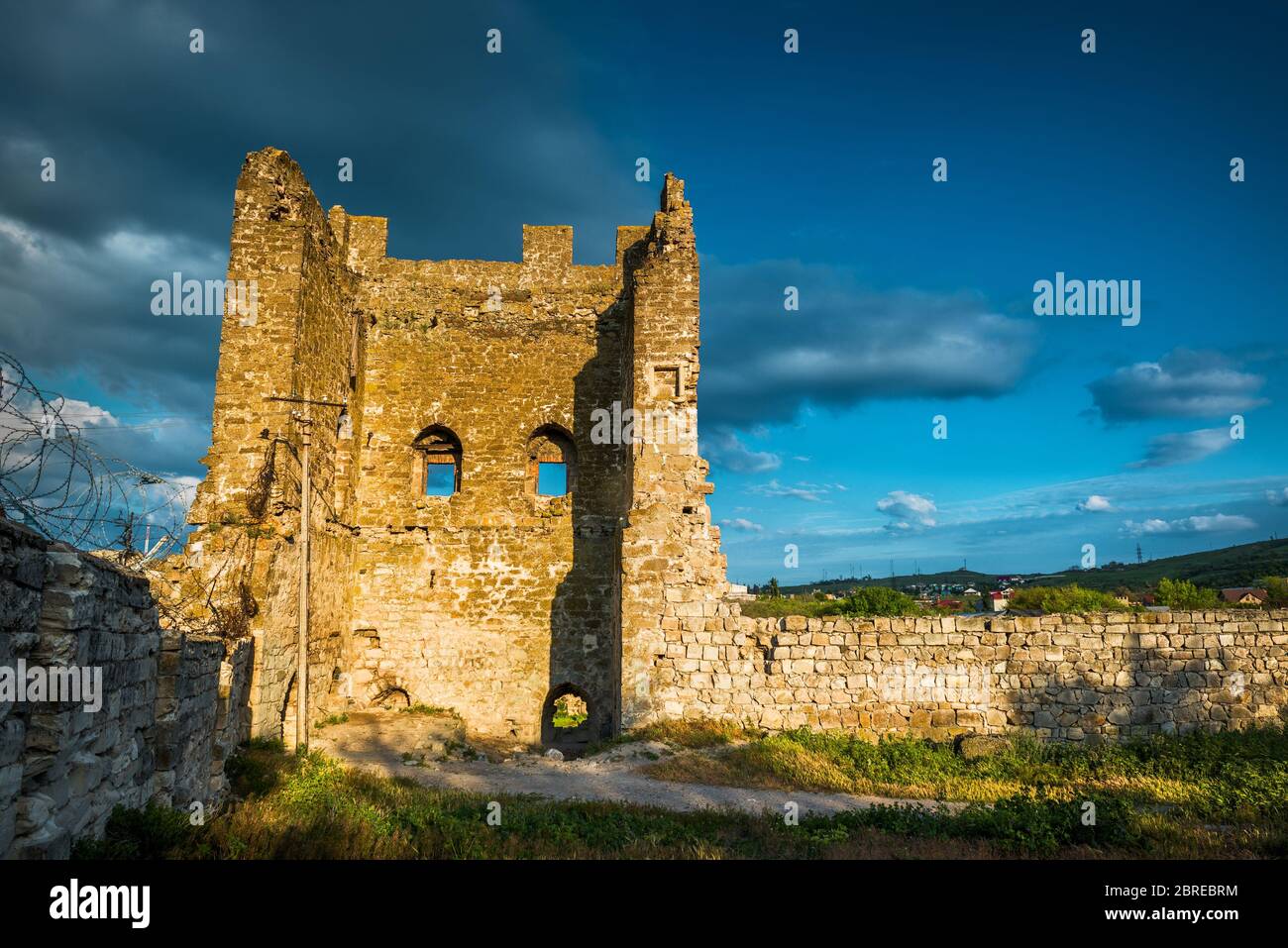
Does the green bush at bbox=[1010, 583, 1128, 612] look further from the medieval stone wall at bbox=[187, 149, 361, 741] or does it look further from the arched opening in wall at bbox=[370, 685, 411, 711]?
the medieval stone wall at bbox=[187, 149, 361, 741]

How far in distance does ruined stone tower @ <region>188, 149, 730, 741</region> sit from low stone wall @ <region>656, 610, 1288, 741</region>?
106 cm

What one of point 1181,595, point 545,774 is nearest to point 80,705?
point 545,774

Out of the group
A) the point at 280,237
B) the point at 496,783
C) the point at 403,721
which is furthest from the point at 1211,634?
the point at 280,237

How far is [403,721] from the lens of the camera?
1501 cm

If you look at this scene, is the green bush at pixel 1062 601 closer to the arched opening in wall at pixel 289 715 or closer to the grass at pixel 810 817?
the grass at pixel 810 817

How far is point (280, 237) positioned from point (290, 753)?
8817mm

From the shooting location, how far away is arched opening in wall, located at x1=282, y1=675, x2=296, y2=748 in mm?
13234

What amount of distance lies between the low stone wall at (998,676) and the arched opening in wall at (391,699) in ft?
20.9

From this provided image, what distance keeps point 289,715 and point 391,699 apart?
2736 millimetres

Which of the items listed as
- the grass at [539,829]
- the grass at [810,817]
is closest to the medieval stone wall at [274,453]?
the grass at [810,817]

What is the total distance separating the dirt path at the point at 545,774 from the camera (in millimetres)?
9758

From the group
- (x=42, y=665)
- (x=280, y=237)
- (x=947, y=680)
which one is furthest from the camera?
(x=280, y=237)

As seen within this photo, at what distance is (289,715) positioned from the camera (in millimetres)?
13812
